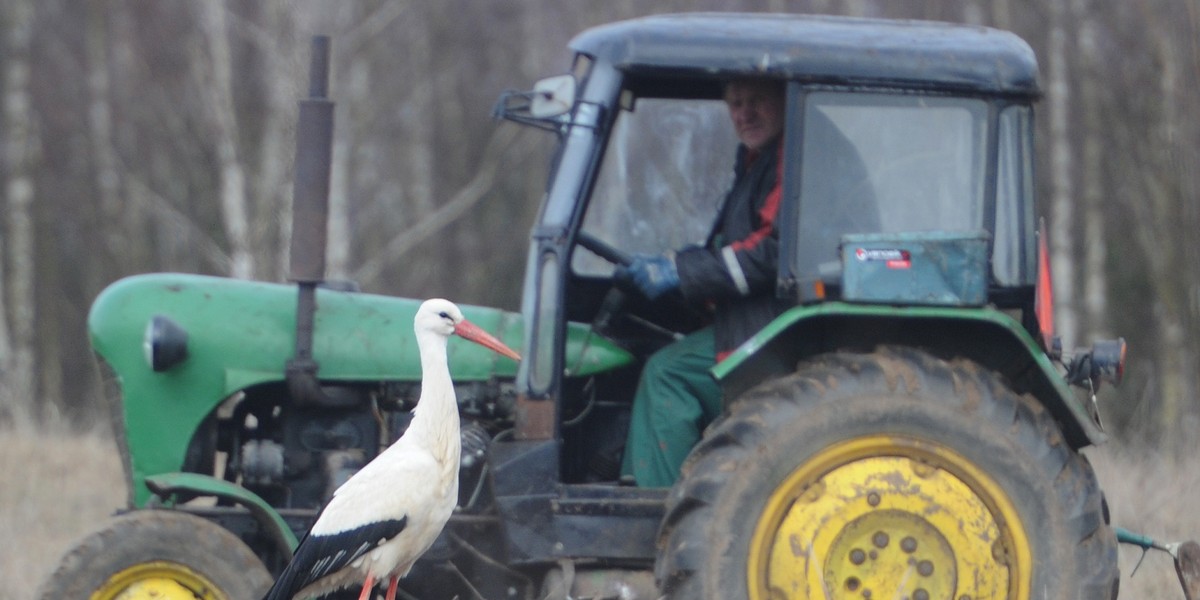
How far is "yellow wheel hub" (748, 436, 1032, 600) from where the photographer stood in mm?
4387

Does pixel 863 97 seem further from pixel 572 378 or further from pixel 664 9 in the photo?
pixel 664 9

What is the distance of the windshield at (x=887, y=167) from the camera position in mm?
4605

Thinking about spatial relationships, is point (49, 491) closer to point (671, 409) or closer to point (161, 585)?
point (161, 585)

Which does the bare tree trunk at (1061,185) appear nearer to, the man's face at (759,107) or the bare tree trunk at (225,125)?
the bare tree trunk at (225,125)

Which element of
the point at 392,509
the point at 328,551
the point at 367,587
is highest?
the point at 392,509

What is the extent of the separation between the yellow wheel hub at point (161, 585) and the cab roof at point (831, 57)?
2.08 metres

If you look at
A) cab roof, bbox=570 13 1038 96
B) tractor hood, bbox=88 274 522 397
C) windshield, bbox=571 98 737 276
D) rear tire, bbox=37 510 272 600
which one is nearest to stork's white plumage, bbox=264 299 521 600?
rear tire, bbox=37 510 272 600

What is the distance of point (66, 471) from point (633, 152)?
5.72m

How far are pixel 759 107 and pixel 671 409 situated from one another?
Result: 1.05m

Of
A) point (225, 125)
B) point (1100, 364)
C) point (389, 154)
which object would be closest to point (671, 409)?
point (1100, 364)

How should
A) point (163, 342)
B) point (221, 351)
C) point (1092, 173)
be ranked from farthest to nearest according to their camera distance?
point (1092, 173), point (221, 351), point (163, 342)

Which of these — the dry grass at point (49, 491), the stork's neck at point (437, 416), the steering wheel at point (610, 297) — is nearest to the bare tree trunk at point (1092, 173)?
the dry grass at point (49, 491)

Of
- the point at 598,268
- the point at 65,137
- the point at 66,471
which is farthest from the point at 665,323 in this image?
the point at 65,137

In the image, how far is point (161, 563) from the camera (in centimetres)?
473
